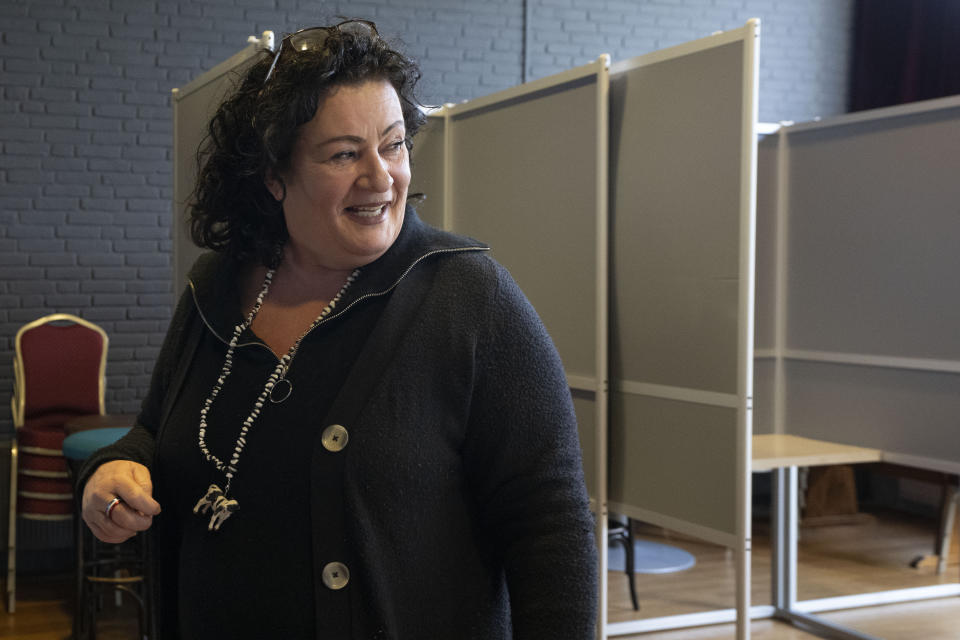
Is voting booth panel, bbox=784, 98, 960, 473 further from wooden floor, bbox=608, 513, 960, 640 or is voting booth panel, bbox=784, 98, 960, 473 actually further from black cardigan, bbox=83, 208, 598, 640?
black cardigan, bbox=83, 208, 598, 640

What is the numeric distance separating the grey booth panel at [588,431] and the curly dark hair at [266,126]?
230 cm

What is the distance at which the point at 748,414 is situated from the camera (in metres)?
3.01

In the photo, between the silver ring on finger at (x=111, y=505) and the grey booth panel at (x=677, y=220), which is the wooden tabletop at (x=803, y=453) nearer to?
the grey booth panel at (x=677, y=220)

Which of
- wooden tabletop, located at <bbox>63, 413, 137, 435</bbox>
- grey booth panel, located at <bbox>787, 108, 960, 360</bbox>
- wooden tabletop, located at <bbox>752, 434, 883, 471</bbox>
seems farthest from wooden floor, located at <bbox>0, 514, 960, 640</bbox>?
grey booth panel, located at <bbox>787, 108, 960, 360</bbox>

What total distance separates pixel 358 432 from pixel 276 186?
33cm

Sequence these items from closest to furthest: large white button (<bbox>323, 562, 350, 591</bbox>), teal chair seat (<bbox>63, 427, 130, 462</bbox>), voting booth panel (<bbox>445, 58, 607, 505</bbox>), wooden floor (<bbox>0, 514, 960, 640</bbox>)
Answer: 1. large white button (<bbox>323, 562, 350, 591</bbox>)
2. voting booth panel (<bbox>445, 58, 607, 505</bbox>)
3. teal chair seat (<bbox>63, 427, 130, 462</bbox>)
4. wooden floor (<bbox>0, 514, 960, 640</bbox>)

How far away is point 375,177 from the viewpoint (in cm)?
118

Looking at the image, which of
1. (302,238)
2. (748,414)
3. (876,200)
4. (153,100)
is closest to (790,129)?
(876,200)

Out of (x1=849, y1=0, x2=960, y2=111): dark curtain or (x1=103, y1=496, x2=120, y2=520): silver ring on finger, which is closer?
(x1=103, y1=496, x2=120, y2=520): silver ring on finger

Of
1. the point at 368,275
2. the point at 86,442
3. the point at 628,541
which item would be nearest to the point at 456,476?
the point at 368,275

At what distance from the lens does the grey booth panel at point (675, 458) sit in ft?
10.2

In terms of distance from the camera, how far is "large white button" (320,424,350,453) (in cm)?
111

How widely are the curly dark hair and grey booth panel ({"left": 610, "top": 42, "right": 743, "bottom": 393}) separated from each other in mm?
1902

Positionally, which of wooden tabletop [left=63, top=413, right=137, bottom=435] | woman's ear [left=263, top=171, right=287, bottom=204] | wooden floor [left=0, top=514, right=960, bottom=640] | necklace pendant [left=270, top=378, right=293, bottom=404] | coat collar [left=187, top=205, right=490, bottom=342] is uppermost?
woman's ear [left=263, top=171, right=287, bottom=204]
